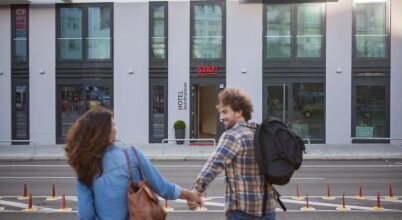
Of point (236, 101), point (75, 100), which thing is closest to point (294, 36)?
point (75, 100)

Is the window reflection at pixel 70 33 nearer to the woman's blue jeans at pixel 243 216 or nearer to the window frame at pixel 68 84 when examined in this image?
the window frame at pixel 68 84

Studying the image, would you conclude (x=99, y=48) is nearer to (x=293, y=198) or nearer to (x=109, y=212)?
(x=293, y=198)

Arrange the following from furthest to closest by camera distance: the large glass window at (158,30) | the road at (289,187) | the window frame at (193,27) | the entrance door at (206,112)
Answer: the entrance door at (206,112) < the large glass window at (158,30) < the window frame at (193,27) < the road at (289,187)

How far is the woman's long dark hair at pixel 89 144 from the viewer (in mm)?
3693

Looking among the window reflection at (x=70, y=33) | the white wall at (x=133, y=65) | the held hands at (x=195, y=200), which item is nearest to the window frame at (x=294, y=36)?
the white wall at (x=133, y=65)

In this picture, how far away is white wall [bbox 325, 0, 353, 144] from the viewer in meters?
23.9

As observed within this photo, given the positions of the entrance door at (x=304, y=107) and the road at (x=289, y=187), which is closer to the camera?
the road at (x=289, y=187)

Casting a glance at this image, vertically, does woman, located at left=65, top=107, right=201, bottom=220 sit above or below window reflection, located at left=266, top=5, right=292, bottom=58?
below

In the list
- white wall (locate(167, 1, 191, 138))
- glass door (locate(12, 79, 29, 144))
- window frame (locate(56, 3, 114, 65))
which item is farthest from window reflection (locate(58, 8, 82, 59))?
white wall (locate(167, 1, 191, 138))

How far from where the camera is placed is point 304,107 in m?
24.2

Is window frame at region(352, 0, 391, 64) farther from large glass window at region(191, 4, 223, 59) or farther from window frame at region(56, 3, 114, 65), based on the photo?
window frame at region(56, 3, 114, 65)

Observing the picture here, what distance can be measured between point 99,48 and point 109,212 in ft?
71.5

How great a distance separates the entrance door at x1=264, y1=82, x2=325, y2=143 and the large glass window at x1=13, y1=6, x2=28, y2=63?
35.4 feet

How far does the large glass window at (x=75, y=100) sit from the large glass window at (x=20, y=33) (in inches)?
89.3
